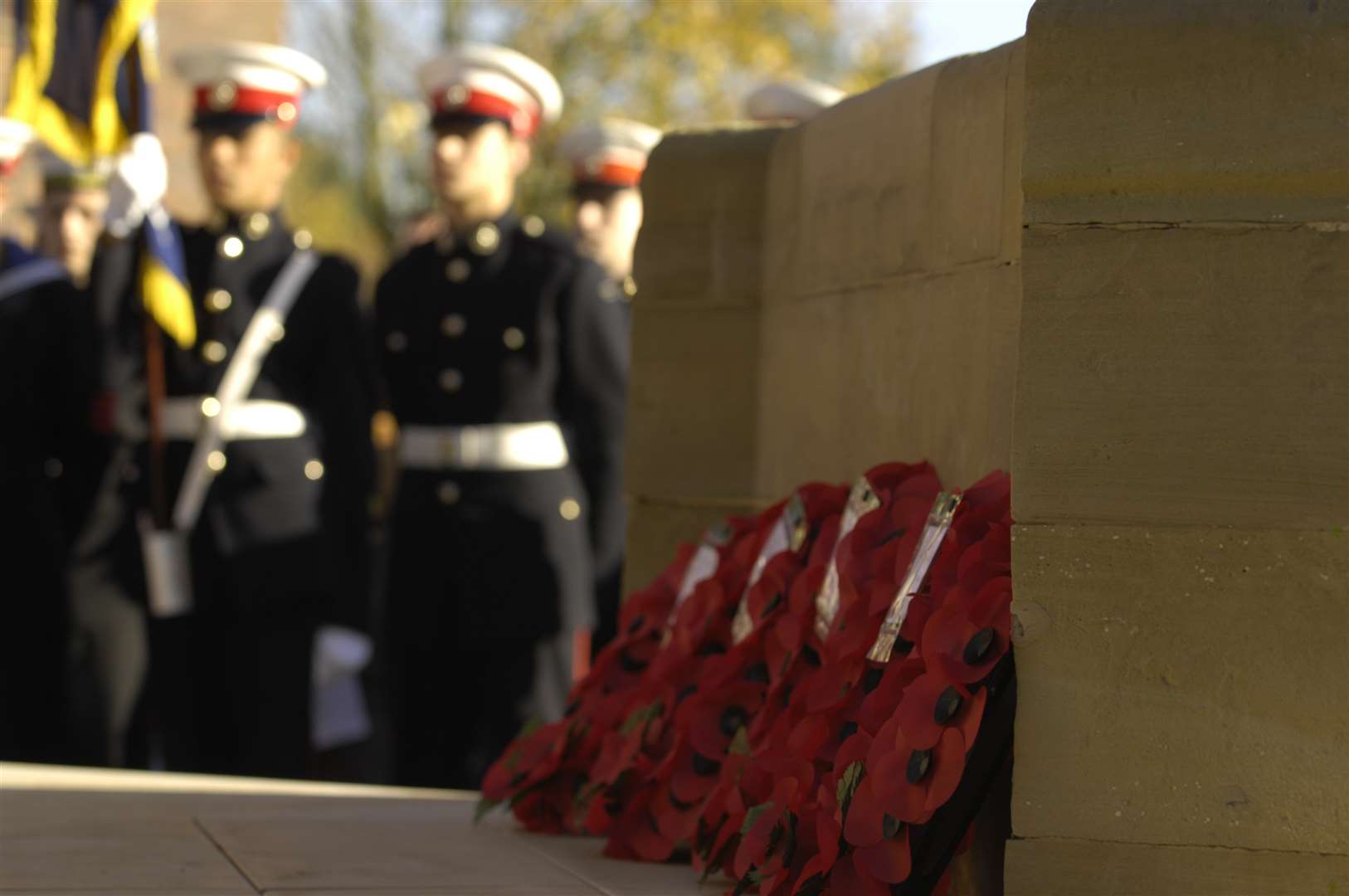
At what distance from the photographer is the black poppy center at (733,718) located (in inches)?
179

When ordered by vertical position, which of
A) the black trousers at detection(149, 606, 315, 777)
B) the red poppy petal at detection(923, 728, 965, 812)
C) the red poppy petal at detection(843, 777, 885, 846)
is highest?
the red poppy petal at detection(923, 728, 965, 812)

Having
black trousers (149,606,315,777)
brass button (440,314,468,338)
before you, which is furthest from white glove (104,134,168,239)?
black trousers (149,606,315,777)

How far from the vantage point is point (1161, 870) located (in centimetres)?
363

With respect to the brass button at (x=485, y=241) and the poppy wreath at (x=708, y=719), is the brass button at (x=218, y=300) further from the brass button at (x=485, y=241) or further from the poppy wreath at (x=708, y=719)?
the poppy wreath at (x=708, y=719)

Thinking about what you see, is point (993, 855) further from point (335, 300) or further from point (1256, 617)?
point (335, 300)

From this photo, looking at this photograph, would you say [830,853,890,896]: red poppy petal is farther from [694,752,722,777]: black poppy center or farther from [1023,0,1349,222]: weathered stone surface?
[1023,0,1349,222]: weathered stone surface

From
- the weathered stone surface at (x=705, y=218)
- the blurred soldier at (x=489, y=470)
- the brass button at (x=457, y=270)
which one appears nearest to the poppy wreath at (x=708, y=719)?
the weathered stone surface at (x=705, y=218)

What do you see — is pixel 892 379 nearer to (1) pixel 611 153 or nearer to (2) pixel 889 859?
(2) pixel 889 859

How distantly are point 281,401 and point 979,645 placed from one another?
4251 millimetres

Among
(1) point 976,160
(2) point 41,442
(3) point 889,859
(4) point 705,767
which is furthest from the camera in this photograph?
(2) point 41,442

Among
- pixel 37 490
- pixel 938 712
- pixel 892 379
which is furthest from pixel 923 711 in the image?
pixel 37 490

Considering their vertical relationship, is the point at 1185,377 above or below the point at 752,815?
above

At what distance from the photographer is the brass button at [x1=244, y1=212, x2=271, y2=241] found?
7.75 m

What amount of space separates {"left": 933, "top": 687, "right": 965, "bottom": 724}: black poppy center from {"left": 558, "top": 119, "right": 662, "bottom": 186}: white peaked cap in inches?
241
